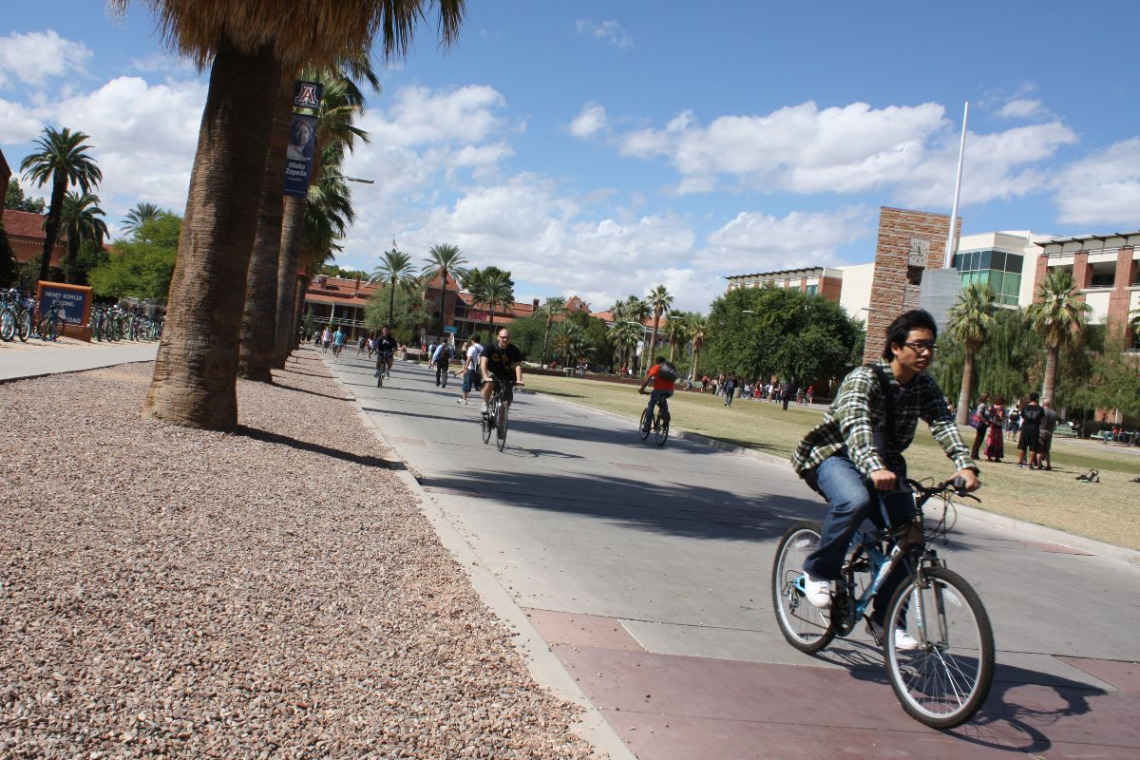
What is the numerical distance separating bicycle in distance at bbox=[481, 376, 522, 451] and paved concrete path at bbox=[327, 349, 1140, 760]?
1482mm

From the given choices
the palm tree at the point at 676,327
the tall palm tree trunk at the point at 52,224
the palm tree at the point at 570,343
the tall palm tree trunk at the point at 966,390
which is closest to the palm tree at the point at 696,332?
the palm tree at the point at 676,327

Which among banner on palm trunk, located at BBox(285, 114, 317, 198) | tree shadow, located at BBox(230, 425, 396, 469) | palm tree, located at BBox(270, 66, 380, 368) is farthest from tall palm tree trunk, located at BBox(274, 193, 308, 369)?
tree shadow, located at BBox(230, 425, 396, 469)

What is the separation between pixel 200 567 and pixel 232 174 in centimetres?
659

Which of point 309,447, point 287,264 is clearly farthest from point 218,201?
point 287,264

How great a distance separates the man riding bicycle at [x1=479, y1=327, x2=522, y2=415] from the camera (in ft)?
48.8

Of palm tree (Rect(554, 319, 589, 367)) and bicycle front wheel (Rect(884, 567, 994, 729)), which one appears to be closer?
bicycle front wheel (Rect(884, 567, 994, 729))

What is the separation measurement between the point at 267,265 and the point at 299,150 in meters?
2.68

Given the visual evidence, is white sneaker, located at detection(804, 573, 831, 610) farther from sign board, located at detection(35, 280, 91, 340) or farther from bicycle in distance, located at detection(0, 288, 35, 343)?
sign board, located at detection(35, 280, 91, 340)

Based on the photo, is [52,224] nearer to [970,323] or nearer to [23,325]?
[23,325]

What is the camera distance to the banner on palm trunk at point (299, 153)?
1734cm

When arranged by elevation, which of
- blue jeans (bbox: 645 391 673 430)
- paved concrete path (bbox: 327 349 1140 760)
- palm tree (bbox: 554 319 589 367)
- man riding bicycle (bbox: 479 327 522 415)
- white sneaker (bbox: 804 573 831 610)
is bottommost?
paved concrete path (bbox: 327 349 1140 760)

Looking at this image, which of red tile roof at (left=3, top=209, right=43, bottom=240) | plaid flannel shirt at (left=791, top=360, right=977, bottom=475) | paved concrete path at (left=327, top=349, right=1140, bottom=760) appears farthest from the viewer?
red tile roof at (left=3, top=209, right=43, bottom=240)

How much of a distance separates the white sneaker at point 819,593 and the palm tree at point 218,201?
7.86 meters

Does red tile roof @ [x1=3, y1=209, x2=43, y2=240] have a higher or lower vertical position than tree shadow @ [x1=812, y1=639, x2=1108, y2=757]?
higher
